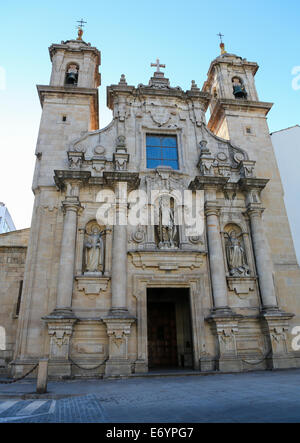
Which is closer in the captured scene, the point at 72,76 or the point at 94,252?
the point at 94,252

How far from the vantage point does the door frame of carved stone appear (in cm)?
1258

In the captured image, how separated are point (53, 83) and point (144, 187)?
28.9 feet

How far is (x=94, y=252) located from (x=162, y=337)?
586 centimetres

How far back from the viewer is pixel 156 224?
15.0m

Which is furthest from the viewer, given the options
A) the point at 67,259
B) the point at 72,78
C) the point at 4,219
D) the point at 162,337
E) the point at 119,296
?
the point at 4,219

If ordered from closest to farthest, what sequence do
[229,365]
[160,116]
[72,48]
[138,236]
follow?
[229,365]
[138,236]
[160,116]
[72,48]

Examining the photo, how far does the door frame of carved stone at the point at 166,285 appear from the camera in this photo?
12578mm

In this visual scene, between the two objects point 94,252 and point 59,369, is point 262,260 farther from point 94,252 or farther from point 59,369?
point 59,369

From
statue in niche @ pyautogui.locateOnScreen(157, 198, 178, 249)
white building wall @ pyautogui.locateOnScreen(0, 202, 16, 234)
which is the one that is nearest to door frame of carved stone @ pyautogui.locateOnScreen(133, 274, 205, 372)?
statue in niche @ pyautogui.locateOnScreen(157, 198, 178, 249)

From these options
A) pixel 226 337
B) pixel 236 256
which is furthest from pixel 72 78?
pixel 226 337

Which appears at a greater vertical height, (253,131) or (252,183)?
(253,131)

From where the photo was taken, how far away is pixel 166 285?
545 inches

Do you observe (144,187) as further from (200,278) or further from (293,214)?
(293,214)
